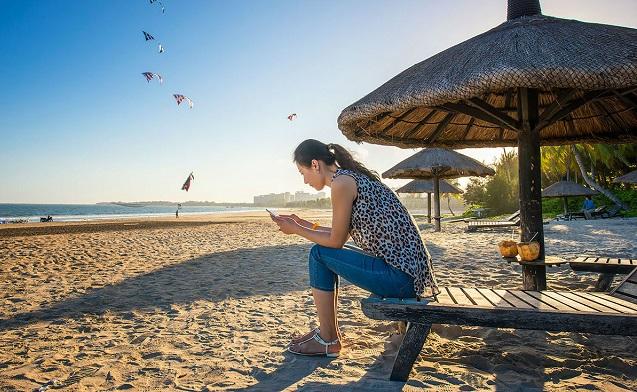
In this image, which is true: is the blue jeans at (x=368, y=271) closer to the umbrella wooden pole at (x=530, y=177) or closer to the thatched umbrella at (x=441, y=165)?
the umbrella wooden pole at (x=530, y=177)

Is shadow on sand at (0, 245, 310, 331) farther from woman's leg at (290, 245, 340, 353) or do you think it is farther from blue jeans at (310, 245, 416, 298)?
blue jeans at (310, 245, 416, 298)

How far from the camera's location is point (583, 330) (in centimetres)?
193

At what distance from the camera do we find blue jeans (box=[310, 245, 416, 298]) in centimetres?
227

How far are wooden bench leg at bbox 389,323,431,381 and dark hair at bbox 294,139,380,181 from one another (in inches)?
36.9

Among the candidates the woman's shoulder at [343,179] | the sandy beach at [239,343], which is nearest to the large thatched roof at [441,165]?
the sandy beach at [239,343]

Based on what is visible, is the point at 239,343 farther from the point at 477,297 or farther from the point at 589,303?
the point at 589,303

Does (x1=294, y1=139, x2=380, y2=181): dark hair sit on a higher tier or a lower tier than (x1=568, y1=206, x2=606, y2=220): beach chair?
higher

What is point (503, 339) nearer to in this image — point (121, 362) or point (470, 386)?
point (470, 386)

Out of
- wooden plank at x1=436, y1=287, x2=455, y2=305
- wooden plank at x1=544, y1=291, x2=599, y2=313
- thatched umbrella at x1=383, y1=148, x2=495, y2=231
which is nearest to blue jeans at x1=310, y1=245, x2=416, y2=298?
wooden plank at x1=436, y1=287, x2=455, y2=305

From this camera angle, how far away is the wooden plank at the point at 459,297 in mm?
2188

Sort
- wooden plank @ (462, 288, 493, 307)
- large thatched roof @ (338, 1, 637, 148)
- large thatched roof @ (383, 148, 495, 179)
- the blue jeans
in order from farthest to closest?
1. large thatched roof @ (383, 148, 495, 179)
2. large thatched roof @ (338, 1, 637, 148)
3. the blue jeans
4. wooden plank @ (462, 288, 493, 307)

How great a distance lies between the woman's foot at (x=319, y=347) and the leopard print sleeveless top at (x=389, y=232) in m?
0.71

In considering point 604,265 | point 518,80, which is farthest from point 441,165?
point 518,80

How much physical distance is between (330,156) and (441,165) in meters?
10.3
